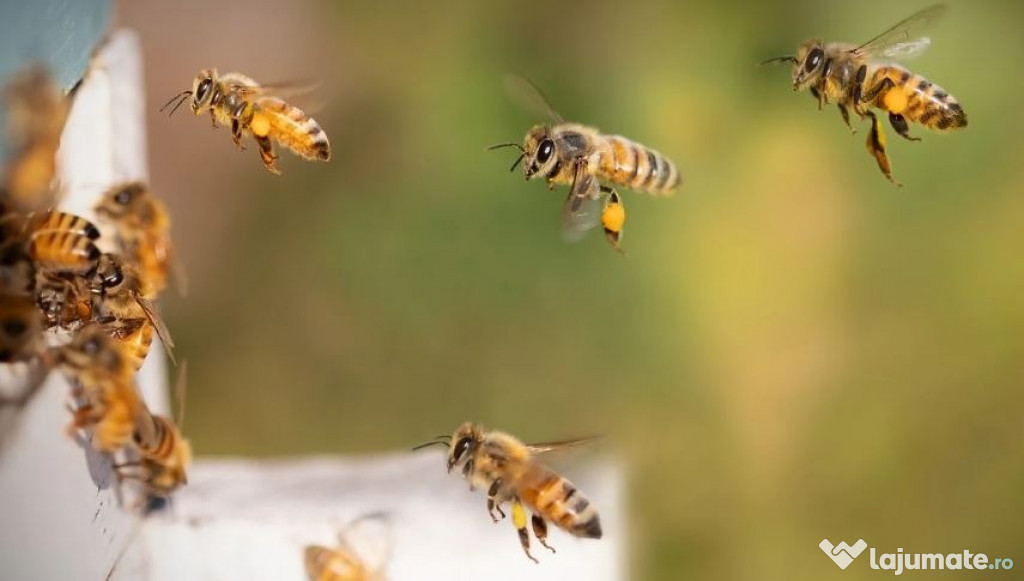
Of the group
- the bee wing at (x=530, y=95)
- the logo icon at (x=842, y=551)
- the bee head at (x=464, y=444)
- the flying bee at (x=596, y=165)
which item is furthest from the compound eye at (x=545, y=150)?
the logo icon at (x=842, y=551)

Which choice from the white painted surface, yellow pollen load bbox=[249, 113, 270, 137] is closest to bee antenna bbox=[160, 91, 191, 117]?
the white painted surface

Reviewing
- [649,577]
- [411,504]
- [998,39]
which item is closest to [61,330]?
[411,504]

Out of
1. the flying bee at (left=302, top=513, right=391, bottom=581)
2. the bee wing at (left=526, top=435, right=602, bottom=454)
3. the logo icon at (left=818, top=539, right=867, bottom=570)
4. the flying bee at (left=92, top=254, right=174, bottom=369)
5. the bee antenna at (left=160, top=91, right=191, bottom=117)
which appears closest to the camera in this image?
the flying bee at (left=92, top=254, right=174, bottom=369)

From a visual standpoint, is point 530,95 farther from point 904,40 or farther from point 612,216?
point 904,40

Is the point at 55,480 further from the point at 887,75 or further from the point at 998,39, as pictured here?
the point at 998,39

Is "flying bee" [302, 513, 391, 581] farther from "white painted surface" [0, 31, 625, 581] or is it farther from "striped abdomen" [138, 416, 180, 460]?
"striped abdomen" [138, 416, 180, 460]

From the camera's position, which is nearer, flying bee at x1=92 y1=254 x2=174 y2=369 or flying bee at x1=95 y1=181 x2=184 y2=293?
flying bee at x1=92 y1=254 x2=174 y2=369

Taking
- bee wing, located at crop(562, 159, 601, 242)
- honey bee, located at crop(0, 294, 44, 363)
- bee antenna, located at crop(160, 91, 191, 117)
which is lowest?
honey bee, located at crop(0, 294, 44, 363)

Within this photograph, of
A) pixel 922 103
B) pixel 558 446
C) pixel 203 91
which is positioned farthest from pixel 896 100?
pixel 203 91
